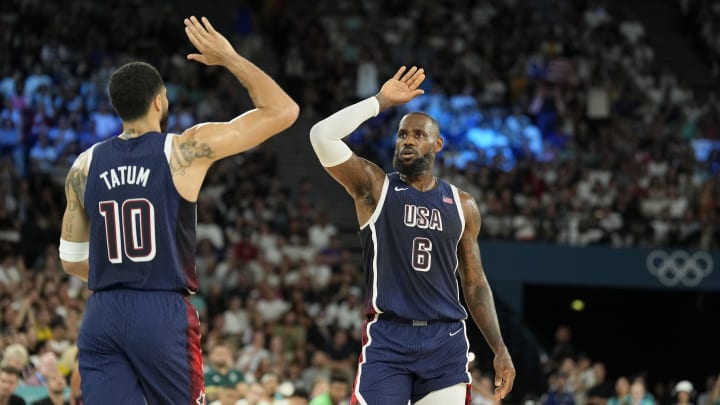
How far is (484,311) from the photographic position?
8.15 meters

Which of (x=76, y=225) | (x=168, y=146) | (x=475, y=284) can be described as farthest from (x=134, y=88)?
(x=475, y=284)

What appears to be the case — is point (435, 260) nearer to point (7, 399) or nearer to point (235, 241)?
point (7, 399)

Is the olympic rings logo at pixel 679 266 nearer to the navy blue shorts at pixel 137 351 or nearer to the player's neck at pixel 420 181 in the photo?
the player's neck at pixel 420 181

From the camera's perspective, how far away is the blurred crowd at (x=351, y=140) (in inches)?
746

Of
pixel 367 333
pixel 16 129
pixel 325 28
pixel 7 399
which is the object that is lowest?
pixel 7 399

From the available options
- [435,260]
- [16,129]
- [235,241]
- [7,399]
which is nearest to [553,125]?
[235,241]

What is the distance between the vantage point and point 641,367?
27672mm

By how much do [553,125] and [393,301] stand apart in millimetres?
20072

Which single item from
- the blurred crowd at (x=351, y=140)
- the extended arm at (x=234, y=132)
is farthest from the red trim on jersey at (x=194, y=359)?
the blurred crowd at (x=351, y=140)

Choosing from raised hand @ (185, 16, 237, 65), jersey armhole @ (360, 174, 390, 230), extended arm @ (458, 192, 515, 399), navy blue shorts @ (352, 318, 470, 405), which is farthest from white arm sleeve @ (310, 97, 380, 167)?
raised hand @ (185, 16, 237, 65)

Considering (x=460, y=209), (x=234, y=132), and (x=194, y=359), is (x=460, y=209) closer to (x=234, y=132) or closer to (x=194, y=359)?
(x=234, y=132)

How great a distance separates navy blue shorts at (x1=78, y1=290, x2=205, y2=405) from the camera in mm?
5980

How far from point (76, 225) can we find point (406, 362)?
2.30 metres

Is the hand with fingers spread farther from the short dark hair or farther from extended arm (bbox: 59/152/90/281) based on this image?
extended arm (bbox: 59/152/90/281)
